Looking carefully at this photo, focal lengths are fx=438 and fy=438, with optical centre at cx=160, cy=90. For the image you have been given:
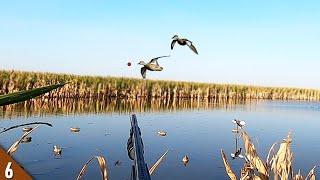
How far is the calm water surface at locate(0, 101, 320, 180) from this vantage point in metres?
10.7

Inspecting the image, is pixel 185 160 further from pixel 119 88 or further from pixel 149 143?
pixel 119 88

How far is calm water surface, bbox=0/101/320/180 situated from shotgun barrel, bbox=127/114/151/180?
22.7ft

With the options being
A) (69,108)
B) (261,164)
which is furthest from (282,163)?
(69,108)

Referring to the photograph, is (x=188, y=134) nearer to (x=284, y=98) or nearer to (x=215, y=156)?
(x=215, y=156)

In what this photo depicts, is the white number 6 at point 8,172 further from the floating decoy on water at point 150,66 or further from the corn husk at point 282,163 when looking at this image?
the corn husk at point 282,163

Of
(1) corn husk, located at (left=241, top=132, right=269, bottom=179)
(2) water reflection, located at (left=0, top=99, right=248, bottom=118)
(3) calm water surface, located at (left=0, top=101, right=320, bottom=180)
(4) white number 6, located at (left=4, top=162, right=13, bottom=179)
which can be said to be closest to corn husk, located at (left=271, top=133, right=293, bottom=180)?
(1) corn husk, located at (left=241, top=132, right=269, bottom=179)

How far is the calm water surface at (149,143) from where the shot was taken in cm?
1066

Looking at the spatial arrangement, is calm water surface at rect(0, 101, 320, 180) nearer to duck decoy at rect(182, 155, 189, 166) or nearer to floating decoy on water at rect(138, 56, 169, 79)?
duck decoy at rect(182, 155, 189, 166)

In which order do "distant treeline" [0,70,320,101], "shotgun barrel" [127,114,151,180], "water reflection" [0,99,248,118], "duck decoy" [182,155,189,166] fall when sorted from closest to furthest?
"shotgun barrel" [127,114,151,180]
"duck decoy" [182,155,189,166]
"water reflection" [0,99,248,118]
"distant treeline" [0,70,320,101]

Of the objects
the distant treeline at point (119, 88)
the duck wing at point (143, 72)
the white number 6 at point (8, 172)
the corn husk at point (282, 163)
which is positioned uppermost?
the duck wing at point (143, 72)

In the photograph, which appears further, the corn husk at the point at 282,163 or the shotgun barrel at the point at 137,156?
the corn husk at the point at 282,163

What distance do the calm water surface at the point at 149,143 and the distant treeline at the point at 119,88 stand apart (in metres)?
3.38

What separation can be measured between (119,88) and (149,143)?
23.8 meters

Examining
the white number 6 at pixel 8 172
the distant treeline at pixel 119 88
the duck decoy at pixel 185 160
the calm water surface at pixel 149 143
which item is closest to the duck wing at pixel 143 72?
the white number 6 at pixel 8 172
